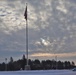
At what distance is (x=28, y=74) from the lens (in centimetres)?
1316

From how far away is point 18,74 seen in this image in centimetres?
1318

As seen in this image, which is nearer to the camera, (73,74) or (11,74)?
(11,74)

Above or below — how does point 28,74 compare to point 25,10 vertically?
below

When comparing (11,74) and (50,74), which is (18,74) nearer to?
(11,74)

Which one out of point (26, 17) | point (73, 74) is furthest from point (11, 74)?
point (26, 17)

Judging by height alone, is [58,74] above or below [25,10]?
below

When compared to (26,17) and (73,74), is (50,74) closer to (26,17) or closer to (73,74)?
(73,74)

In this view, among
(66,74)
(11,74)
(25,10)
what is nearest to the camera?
(11,74)

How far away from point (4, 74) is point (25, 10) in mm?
25740

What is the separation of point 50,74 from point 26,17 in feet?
83.9

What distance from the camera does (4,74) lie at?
13.2m

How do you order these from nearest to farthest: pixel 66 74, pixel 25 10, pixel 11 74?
pixel 11 74 < pixel 66 74 < pixel 25 10

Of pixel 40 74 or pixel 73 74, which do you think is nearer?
pixel 40 74

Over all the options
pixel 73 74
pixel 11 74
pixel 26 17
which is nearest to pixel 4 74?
pixel 11 74
